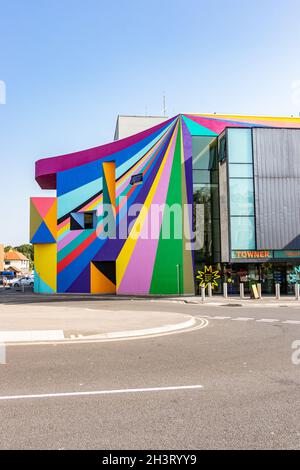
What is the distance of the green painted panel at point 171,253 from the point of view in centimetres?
3144

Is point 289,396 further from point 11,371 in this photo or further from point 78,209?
point 78,209

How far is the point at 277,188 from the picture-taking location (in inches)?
1199

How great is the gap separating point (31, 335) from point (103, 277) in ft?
89.2

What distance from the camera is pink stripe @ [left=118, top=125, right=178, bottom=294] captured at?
32250 millimetres

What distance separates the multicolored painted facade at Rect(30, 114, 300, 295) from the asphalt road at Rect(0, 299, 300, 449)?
2153 cm

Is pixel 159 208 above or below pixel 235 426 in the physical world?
above

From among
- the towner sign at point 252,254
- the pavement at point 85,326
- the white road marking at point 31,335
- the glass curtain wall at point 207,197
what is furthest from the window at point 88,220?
the white road marking at point 31,335

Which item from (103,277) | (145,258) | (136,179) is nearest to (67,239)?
(103,277)

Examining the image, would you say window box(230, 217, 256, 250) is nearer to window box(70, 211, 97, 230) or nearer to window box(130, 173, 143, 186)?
window box(130, 173, 143, 186)

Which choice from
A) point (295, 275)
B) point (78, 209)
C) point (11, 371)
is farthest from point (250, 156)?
point (11, 371)

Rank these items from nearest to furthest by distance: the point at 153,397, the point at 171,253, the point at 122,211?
the point at 153,397 → the point at 171,253 → the point at 122,211

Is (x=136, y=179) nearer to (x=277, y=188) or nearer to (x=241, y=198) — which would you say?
(x=241, y=198)
